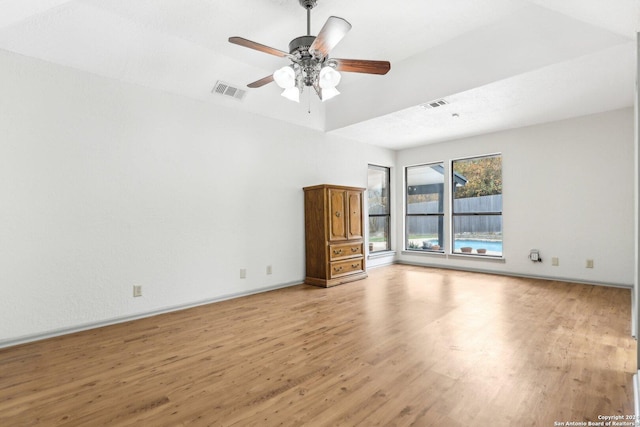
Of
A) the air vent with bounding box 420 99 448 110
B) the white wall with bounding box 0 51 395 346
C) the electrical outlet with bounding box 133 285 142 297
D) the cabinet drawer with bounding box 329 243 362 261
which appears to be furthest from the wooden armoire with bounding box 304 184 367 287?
the electrical outlet with bounding box 133 285 142 297

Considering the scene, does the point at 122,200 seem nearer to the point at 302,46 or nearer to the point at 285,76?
the point at 285,76

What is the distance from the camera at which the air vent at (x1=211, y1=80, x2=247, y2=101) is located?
4.02 metres

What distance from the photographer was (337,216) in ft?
16.8

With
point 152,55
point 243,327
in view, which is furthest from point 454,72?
point 243,327

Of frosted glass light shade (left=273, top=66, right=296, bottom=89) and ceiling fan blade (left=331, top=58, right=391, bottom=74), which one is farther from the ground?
ceiling fan blade (left=331, top=58, right=391, bottom=74)

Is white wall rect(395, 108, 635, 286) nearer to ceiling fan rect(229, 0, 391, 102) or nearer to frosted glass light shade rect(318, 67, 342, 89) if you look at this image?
ceiling fan rect(229, 0, 391, 102)

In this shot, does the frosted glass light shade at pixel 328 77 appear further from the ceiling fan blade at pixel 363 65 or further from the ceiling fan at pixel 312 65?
the ceiling fan blade at pixel 363 65

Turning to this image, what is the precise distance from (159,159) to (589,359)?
14.8ft

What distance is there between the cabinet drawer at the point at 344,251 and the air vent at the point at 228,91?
2.59 meters

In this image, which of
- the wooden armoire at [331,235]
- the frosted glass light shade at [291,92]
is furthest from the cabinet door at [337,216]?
the frosted glass light shade at [291,92]

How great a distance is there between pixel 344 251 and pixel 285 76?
3229 mm

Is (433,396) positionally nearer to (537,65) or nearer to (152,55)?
(537,65)

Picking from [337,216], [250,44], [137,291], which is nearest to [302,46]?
[250,44]

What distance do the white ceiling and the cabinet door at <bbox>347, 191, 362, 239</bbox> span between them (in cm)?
145
